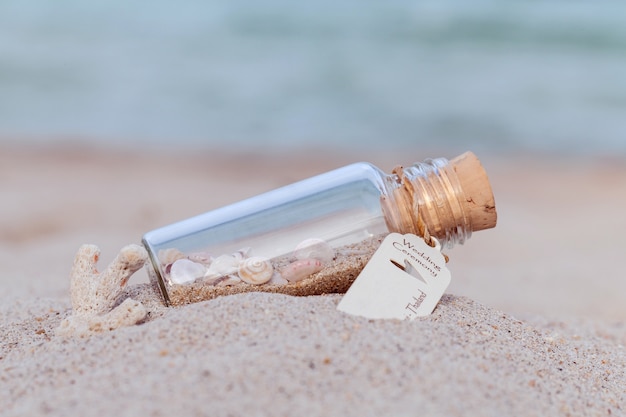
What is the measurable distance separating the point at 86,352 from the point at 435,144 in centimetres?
586

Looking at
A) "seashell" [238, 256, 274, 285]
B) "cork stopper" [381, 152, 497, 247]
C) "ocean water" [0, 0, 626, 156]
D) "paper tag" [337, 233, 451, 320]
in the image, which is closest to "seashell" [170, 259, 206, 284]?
"seashell" [238, 256, 274, 285]

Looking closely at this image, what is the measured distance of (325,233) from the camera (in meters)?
2.08

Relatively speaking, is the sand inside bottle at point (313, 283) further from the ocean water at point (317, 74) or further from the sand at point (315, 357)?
the ocean water at point (317, 74)

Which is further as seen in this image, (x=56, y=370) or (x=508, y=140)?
(x=508, y=140)

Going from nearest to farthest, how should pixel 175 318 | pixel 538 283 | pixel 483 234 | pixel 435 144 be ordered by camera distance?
pixel 175 318 → pixel 538 283 → pixel 483 234 → pixel 435 144

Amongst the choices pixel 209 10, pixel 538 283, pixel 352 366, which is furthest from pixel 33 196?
pixel 209 10

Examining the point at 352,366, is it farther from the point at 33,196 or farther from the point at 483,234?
the point at 33,196

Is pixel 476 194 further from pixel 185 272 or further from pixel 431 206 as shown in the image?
pixel 185 272

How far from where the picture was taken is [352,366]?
5.05 feet

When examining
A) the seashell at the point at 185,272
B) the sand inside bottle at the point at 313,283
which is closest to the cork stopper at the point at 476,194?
the sand inside bottle at the point at 313,283

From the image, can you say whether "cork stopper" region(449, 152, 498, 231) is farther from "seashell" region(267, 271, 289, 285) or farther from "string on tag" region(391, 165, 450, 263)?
"seashell" region(267, 271, 289, 285)

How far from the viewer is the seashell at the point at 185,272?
2.05 m

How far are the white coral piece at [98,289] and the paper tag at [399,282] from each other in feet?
1.88

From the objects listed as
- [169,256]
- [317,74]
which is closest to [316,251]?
[169,256]
